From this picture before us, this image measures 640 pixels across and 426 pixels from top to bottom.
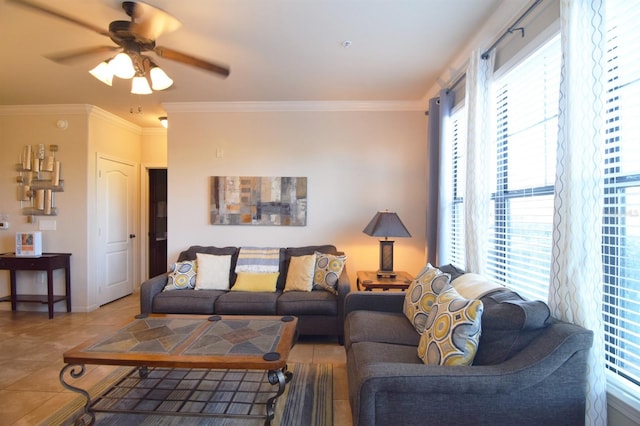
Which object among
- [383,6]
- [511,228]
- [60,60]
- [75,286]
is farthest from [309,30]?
[75,286]

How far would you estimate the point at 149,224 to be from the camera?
546 cm

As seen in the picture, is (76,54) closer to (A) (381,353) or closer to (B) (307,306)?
(B) (307,306)

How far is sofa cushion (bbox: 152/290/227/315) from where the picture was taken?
Result: 3164 millimetres

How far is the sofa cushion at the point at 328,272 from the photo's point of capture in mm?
3344

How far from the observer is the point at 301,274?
3.44 m

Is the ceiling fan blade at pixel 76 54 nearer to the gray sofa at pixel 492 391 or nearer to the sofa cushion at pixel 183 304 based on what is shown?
the sofa cushion at pixel 183 304

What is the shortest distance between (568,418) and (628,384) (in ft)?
0.93

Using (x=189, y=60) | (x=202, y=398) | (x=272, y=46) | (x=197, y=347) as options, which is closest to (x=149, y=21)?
(x=189, y=60)

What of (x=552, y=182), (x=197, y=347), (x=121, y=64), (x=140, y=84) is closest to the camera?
(x=552, y=182)

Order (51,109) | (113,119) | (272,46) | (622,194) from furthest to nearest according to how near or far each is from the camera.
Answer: (113,119), (51,109), (272,46), (622,194)

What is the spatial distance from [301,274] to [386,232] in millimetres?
1001

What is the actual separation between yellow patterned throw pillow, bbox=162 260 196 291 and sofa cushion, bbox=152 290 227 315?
0.19m

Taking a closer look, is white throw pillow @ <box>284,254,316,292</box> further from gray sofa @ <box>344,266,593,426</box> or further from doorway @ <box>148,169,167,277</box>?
doorway @ <box>148,169,167,277</box>

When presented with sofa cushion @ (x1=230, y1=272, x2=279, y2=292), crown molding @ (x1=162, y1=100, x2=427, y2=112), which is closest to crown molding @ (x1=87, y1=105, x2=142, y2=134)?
crown molding @ (x1=162, y1=100, x2=427, y2=112)
